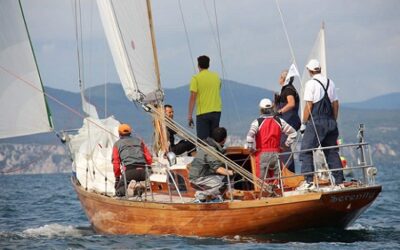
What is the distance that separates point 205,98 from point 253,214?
310 centimetres

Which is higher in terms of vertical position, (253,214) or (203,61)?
(203,61)

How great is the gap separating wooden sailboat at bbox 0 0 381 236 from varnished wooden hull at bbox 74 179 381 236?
15mm

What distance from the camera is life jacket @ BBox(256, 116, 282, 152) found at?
54.1ft

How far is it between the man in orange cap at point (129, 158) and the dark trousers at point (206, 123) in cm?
104

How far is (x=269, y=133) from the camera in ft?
54.1

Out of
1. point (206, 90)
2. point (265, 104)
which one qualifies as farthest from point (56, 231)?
point (265, 104)

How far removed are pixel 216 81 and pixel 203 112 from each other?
0.58m

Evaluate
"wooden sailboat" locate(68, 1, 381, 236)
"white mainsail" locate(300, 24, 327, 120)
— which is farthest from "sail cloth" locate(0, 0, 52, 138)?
"white mainsail" locate(300, 24, 327, 120)

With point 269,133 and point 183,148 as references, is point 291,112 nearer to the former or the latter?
point 269,133

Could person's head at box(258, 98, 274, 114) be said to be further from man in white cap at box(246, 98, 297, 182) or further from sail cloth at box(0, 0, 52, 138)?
sail cloth at box(0, 0, 52, 138)

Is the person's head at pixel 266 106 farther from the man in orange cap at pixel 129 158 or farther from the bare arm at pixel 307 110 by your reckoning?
the man in orange cap at pixel 129 158

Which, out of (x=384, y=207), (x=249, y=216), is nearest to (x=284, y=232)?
(x=249, y=216)

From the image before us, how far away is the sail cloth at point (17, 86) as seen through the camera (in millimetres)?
19797

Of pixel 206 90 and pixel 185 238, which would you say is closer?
pixel 185 238
